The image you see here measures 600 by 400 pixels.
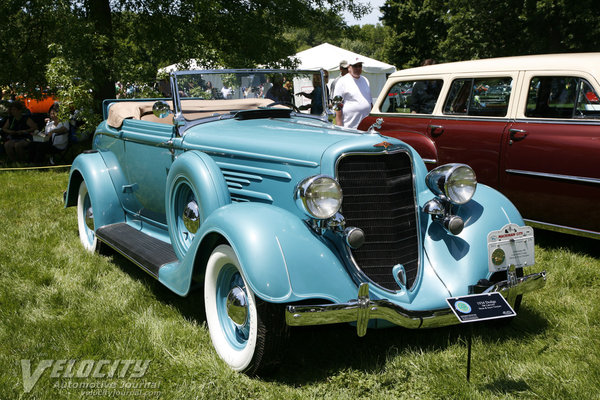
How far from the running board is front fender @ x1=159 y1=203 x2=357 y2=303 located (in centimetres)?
96

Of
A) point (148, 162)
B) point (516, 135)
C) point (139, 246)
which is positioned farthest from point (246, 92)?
point (516, 135)

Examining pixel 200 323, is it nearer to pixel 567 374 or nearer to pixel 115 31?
pixel 567 374

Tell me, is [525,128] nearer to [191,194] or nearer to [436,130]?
[436,130]

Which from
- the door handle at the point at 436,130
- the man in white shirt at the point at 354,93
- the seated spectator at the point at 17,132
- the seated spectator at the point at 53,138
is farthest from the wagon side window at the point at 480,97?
the seated spectator at the point at 17,132

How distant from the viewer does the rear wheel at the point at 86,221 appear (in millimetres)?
5246

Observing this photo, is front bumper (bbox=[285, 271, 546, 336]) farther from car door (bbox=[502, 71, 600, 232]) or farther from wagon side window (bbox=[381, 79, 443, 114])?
wagon side window (bbox=[381, 79, 443, 114])

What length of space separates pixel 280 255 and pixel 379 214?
0.76 meters

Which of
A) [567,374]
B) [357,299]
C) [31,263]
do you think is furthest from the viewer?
[31,263]

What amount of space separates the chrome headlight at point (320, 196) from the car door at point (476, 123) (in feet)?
10.5

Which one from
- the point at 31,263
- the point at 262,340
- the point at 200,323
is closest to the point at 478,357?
the point at 262,340

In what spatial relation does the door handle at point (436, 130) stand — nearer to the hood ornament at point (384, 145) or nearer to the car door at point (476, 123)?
the car door at point (476, 123)

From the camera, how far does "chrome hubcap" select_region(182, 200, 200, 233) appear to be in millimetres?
3629

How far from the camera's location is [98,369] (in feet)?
9.95

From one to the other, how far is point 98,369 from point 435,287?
197 cm
